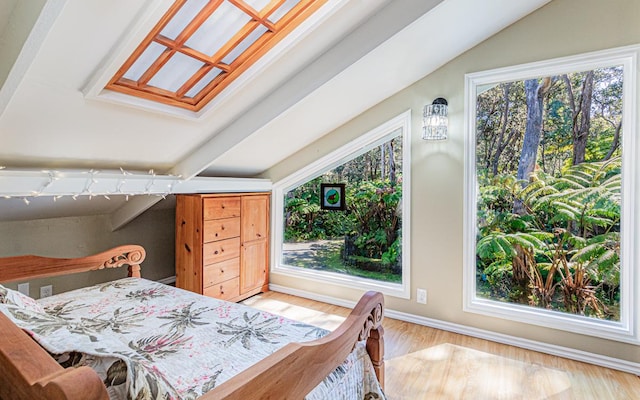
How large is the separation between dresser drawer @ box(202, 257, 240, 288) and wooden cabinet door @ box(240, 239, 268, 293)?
0.33 ft

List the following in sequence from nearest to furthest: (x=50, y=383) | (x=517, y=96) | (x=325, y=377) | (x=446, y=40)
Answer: (x=50, y=383) → (x=325, y=377) → (x=446, y=40) → (x=517, y=96)

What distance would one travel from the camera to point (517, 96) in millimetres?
2662

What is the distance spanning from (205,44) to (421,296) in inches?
103

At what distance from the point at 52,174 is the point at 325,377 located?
2091 mm

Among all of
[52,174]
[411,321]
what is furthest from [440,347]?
[52,174]

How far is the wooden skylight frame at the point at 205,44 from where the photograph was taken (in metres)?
1.75

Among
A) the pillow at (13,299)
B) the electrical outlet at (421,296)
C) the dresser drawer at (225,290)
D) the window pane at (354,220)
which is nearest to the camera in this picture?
the pillow at (13,299)

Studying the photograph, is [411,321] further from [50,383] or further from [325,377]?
[50,383]

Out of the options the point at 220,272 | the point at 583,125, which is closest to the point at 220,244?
the point at 220,272

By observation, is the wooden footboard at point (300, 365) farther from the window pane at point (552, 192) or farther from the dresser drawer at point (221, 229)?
the dresser drawer at point (221, 229)

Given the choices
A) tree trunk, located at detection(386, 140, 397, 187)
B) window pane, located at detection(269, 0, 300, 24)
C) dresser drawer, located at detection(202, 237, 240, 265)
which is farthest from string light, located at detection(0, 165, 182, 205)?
tree trunk, located at detection(386, 140, 397, 187)

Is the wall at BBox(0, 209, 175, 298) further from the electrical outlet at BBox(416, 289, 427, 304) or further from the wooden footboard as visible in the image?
the wooden footboard

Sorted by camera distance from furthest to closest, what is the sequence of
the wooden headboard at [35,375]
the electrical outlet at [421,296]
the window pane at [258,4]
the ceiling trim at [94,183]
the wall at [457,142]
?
the electrical outlet at [421,296] < the wall at [457,142] < the ceiling trim at [94,183] < the window pane at [258,4] < the wooden headboard at [35,375]

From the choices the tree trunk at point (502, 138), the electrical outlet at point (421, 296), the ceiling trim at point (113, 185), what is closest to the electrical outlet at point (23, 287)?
the ceiling trim at point (113, 185)
